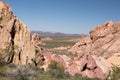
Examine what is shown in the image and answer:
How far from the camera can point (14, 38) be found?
1277 inches

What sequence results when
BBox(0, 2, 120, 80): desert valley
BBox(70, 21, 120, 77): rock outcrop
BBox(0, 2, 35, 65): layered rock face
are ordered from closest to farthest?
BBox(0, 2, 120, 80): desert valley, BBox(0, 2, 35, 65): layered rock face, BBox(70, 21, 120, 77): rock outcrop

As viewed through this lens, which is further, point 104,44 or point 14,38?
point 104,44

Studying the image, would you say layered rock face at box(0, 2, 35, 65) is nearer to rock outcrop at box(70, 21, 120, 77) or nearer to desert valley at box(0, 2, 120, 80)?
desert valley at box(0, 2, 120, 80)

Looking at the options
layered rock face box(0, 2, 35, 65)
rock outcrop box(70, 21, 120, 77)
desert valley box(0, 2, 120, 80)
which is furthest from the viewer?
rock outcrop box(70, 21, 120, 77)

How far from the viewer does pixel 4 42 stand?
99.7ft

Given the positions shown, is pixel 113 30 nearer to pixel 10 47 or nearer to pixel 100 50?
pixel 100 50

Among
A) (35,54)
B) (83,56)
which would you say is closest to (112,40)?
(83,56)

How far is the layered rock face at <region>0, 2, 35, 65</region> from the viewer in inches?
1212

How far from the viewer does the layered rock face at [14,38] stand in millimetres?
30781

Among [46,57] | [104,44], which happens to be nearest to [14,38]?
[46,57]

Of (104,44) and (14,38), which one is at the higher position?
(14,38)

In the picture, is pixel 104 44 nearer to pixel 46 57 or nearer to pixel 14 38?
pixel 46 57

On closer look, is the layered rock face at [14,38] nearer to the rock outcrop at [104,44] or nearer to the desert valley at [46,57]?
the desert valley at [46,57]

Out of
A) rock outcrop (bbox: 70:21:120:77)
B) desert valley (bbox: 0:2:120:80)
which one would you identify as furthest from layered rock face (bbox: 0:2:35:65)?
rock outcrop (bbox: 70:21:120:77)
